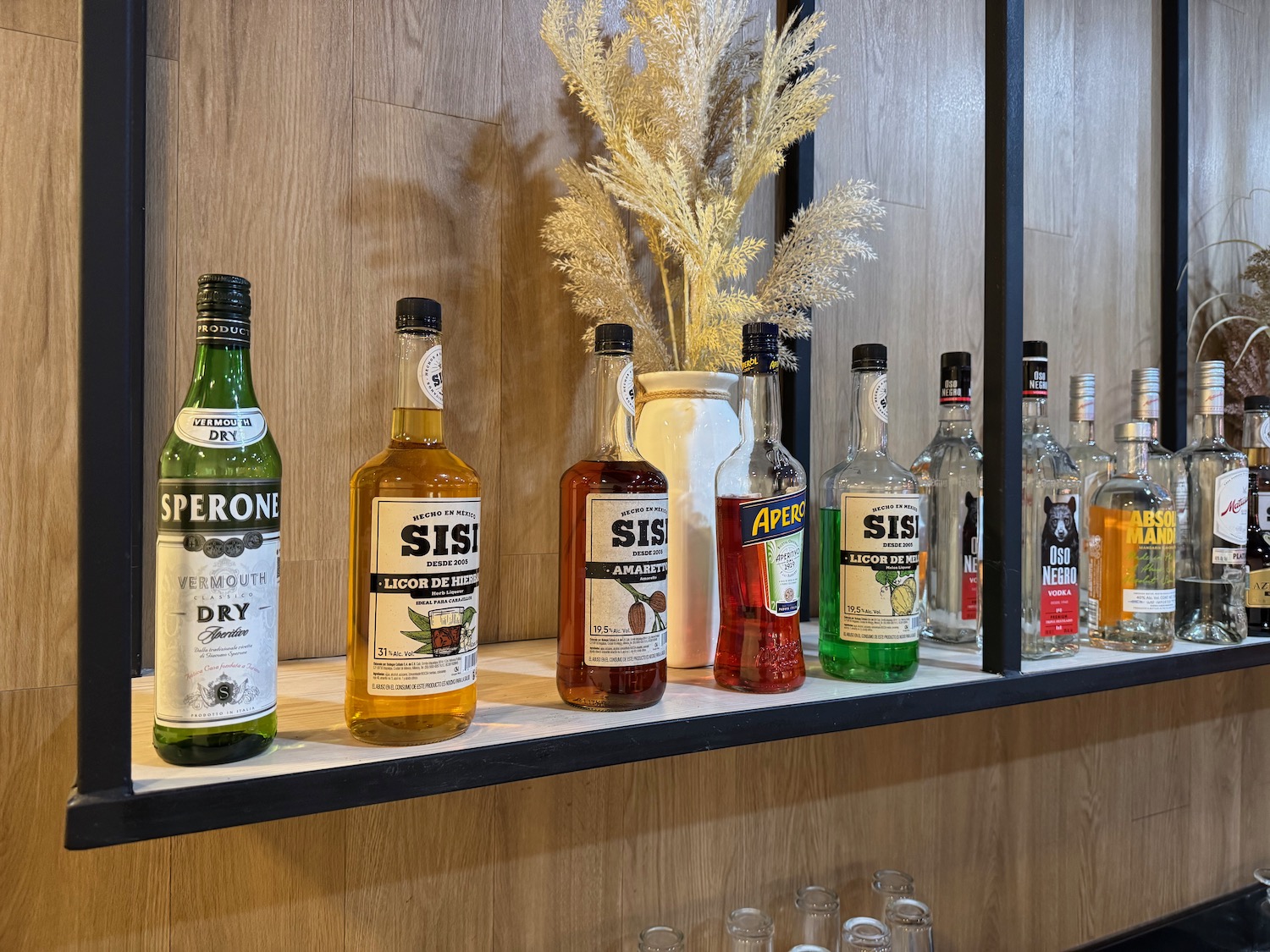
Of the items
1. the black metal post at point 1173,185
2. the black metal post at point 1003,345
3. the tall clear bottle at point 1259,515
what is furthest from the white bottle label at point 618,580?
the black metal post at point 1173,185

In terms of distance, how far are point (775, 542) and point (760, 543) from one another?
0.01 metres

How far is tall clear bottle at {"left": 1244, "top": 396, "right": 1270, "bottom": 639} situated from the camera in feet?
3.70

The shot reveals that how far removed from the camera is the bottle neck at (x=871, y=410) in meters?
0.82

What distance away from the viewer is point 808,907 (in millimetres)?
1006

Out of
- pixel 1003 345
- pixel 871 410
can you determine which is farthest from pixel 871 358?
pixel 1003 345

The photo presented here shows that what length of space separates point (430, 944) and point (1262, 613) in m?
1.17

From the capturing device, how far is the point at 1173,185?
149cm

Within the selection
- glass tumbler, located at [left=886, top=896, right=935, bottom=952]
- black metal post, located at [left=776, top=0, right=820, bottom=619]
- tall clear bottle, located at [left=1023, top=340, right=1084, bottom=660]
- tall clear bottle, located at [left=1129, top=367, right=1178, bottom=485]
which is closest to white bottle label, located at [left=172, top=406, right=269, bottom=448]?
black metal post, located at [left=776, top=0, right=820, bottom=619]

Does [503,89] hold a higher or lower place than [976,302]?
higher

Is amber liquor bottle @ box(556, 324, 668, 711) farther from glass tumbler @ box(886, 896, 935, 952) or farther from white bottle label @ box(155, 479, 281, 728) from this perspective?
glass tumbler @ box(886, 896, 935, 952)

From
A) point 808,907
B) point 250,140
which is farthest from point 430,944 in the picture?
point 250,140

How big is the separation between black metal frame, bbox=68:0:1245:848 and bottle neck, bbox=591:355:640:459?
0.76 feet

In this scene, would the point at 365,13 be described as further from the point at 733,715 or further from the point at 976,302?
the point at 976,302

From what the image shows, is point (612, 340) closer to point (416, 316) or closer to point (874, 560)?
point (416, 316)
